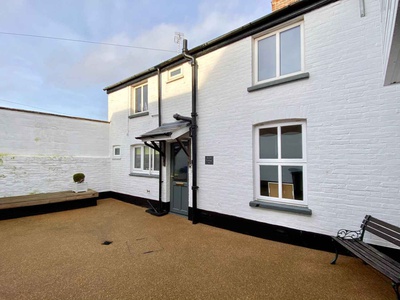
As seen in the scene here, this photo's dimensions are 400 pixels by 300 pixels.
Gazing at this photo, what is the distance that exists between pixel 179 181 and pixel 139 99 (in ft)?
13.0

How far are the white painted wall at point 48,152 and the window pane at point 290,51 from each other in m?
7.83

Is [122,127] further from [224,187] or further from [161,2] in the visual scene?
[224,187]

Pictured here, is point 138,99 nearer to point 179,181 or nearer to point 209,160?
point 179,181

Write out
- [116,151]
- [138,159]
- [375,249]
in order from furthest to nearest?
[116,151]
[138,159]
[375,249]

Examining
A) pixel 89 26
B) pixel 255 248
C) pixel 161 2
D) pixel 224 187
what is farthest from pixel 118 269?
pixel 89 26

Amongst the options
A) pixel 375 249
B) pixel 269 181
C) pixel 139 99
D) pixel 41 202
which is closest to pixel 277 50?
pixel 269 181

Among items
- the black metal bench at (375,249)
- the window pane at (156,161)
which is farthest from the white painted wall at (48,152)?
the black metal bench at (375,249)

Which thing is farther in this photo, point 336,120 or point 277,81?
point 277,81

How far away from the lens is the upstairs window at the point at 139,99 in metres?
7.80

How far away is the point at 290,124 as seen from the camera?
13.6ft

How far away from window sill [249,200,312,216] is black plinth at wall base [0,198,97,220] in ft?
20.1

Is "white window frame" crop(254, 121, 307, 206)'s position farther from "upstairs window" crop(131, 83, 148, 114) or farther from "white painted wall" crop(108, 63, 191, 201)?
"upstairs window" crop(131, 83, 148, 114)

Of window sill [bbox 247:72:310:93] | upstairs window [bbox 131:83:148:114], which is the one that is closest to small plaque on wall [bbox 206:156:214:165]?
window sill [bbox 247:72:310:93]

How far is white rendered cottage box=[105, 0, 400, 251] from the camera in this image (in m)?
3.26
